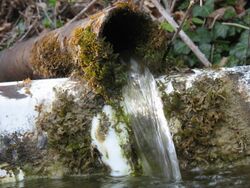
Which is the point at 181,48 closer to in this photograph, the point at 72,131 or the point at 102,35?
the point at 102,35

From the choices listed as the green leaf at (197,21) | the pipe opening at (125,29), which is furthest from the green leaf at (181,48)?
the pipe opening at (125,29)

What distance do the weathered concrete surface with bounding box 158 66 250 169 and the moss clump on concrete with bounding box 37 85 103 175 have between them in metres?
0.48

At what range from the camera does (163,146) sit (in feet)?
10.2

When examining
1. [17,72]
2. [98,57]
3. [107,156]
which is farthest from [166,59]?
[17,72]

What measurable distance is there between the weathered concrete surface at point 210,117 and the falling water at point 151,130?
7cm

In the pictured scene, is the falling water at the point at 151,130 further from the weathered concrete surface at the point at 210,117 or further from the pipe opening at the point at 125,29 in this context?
the pipe opening at the point at 125,29

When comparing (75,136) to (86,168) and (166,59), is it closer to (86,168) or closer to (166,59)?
(86,168)

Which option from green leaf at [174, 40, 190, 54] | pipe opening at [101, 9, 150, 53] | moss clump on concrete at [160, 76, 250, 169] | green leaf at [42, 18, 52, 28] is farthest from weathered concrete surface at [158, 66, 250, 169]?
green leaf at [42, 18, 52, 28]

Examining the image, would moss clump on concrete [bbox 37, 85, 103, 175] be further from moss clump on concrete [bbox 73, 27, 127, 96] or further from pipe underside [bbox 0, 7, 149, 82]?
pipe underside [bbox 0, 7, 149, 82]

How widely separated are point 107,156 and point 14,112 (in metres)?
0.61

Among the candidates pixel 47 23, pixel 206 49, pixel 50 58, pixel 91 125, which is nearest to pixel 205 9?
pixel 206 49

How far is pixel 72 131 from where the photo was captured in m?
3.13

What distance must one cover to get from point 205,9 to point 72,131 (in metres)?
2.25

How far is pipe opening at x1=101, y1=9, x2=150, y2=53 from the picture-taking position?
3313mm
